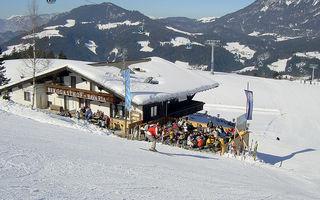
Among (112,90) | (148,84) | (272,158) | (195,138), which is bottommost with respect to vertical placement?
(272,158)

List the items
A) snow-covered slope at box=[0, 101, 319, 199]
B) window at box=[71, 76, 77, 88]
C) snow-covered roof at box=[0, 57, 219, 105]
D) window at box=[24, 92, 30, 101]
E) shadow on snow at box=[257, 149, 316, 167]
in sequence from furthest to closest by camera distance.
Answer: window at box=[24, 92, 30, 101] < window at box=[71, 76, 77, 88] < snow-covered roof at box=[0, 57, 219, 105] < shadow on snow at box=[257, 149, 316, 167] < snow-covered slope at box=[0, 101, 319, 199]

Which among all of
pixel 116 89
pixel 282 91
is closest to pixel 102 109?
pixel 116 89

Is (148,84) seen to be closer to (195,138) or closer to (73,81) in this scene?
(73,81)

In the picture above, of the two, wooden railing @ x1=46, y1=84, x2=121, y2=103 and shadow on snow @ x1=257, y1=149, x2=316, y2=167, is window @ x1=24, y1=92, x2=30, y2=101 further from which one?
shadow on snow @ x1=257, y1=149, x2=316, y2=167

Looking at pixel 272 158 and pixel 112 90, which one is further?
pixel 112 90

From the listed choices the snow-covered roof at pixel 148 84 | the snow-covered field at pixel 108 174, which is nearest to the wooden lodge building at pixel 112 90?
the snow-covered roof at pixel 148 84

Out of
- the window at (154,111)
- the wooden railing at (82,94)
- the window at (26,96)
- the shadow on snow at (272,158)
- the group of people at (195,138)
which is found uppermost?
the wooden railing at (82,94)

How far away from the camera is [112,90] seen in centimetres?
2055

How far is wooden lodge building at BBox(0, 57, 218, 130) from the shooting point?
21.0 metres

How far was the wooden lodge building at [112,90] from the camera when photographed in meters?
21.0

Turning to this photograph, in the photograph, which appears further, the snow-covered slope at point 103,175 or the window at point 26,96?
the window at point 26,96

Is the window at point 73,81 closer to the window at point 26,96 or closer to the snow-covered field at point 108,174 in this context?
the window at point 26,96

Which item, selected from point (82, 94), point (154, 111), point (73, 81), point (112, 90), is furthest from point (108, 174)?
point (73, 81)

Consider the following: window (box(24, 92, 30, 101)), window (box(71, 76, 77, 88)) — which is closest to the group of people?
window (box(71, 76, 77, 88))
